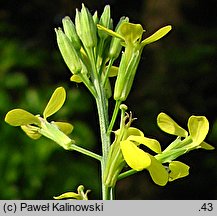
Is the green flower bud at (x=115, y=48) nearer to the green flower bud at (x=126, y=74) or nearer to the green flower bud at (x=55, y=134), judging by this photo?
the green flower bud at (x=126, y=74)

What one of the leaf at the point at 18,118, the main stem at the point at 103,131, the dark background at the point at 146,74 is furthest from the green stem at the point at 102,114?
the dark background at the point at 146,74

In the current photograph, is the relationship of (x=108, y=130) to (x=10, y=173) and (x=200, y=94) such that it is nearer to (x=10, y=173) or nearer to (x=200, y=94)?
(x=10, y=173)

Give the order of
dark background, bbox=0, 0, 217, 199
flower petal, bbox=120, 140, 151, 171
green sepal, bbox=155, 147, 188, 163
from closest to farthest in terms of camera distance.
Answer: flower petal, bbox=120, 140, 151, 171, green sepal, bbox=155, 147, 188, 163, dark background, bbox=0, 0, 217, 199

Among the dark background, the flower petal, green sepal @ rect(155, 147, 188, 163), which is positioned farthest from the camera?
the dark background

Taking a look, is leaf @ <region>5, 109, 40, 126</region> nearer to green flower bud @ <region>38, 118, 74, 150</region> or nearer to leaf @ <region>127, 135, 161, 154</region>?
green flower bud @ <region>38, 118, 74, 150</region>

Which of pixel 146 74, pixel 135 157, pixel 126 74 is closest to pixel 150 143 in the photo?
pixel 135 157

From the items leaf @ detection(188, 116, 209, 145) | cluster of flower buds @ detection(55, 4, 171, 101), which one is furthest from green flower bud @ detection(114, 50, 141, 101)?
leaf @ detection(188, 116, 209, 145)

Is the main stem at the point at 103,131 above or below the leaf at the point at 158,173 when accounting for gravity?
above
